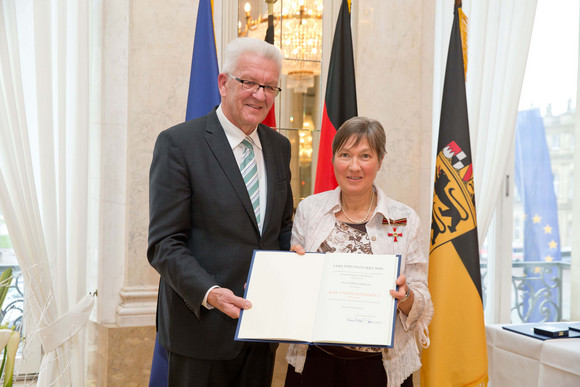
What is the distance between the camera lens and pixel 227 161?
2010mm

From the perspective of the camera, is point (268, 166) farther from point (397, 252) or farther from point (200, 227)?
point (397, 252)

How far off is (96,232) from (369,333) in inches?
82.9

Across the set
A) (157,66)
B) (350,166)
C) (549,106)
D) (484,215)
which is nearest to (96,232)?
(157,66)

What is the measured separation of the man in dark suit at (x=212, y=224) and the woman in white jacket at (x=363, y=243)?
0.22 m

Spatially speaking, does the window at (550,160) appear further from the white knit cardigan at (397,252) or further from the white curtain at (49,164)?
the white curtain at (49,164)

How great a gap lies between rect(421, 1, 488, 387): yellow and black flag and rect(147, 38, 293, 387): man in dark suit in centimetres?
127

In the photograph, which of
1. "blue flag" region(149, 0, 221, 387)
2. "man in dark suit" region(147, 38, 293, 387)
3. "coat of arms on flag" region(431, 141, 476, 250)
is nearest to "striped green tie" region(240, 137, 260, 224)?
"man in dark suit" region(147, 38, 293, 387)

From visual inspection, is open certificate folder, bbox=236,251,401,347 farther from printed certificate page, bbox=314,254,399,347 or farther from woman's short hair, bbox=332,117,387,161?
woman's short hair, bbox=332,117,387,161

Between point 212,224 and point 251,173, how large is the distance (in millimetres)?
263

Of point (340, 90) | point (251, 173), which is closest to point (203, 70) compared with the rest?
point (340, 90)

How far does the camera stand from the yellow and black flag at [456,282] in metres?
2.90

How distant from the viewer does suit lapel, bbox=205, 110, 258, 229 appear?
199 centimetres

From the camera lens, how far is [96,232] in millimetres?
3271

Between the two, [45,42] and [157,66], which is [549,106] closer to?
[157,66]
